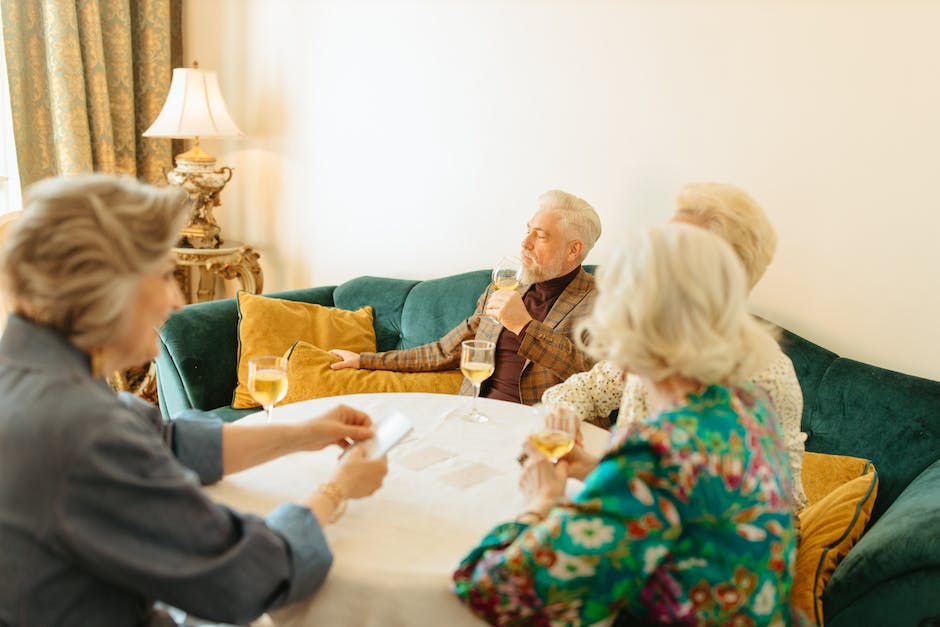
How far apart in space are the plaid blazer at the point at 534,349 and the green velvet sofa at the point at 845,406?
19 centimetres

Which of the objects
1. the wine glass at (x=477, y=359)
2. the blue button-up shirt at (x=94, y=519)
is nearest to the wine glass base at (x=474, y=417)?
the wine glass at (x=477, y=359)

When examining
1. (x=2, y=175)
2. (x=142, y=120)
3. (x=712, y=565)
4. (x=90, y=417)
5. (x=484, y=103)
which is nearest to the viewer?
(x=90, y=417)

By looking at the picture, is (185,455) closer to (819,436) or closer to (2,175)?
(819,436)

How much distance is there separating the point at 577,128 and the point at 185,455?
200cm

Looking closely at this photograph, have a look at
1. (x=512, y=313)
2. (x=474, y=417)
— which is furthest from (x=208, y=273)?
(x=474, y=417)

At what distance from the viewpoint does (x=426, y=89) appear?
3.25 metres

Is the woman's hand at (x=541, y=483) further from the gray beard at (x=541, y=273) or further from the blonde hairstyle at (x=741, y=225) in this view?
the gray beard at (x=541, y=273)

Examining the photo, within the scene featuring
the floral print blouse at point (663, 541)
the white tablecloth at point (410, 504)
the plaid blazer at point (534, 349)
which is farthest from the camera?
the plaid blazer at point (534, 349)

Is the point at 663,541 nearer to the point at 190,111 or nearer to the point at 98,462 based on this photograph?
the point at 98,462

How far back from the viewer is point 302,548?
1.16 metres

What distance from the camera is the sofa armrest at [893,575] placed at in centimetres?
155

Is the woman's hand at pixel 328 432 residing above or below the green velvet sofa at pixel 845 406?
above

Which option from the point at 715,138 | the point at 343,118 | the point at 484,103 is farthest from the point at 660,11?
the point at 343,118

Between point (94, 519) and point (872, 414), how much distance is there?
2.08 m
